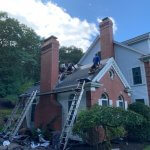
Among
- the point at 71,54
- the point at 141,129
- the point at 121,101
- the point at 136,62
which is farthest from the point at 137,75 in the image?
the point at 71,54

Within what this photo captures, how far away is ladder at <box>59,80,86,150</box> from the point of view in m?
12.0

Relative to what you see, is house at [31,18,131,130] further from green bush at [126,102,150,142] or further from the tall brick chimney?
green bush at [126,102,150,142]

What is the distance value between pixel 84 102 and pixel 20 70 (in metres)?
24.8

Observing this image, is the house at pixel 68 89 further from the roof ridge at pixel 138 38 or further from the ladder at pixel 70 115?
the roof ridge at pixel 138 38

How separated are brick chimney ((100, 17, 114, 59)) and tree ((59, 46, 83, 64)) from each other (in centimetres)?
2620

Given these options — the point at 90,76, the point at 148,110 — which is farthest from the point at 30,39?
the point at 148,110

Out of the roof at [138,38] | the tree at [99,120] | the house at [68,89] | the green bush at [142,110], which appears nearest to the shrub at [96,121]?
the tree at [99,120]

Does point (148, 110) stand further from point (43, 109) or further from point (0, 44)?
point (0, 44)

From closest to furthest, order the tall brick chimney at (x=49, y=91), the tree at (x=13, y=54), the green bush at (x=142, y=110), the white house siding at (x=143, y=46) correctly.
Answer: the green bush at (x=142, y=110)
the tall brick chimney at (x=49, y=91)
the white house siding at (x=143, y=46)
the tree at (x=13, y=54)

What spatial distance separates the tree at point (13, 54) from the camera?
34281 millimetres

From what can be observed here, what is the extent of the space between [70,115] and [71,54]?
37.1m

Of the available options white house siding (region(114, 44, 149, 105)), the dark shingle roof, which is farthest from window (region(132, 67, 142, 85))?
the dark shingle roof

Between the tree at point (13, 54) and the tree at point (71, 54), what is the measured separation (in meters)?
12.1

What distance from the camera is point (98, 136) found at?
1277 cm
